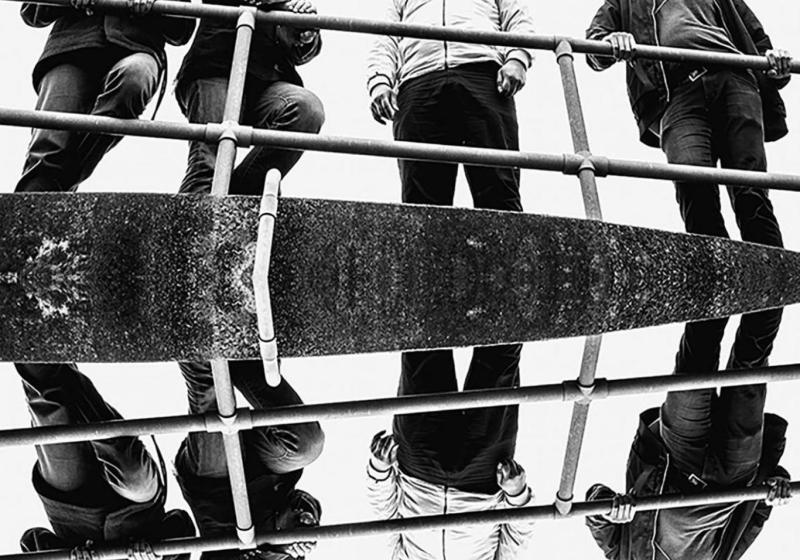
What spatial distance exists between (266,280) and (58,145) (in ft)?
5.31

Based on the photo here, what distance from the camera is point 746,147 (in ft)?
18.4

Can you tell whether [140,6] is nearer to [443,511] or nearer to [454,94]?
[454,94]

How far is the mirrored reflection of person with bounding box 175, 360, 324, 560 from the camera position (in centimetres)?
503

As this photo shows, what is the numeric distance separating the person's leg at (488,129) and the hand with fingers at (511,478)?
44.3 inches

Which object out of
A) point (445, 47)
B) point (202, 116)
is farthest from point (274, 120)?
point (445, 47)

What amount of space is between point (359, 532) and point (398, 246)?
3.83ft

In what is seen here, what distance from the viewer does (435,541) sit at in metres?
5.70

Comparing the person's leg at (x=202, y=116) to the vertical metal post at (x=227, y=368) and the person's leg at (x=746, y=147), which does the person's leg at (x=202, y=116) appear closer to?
the vertical metal post at (x=227, y=368)

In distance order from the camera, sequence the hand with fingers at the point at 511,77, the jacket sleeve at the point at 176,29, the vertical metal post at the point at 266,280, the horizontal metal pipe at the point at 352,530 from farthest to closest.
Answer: the hand with fingers at the point at 511,77, the jacket sleeve at the point at 176,29, the horizontal metal pipe at the point at 352,530, the vertical metal post at the point at 266,280

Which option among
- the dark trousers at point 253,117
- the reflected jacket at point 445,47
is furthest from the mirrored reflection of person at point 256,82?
the reflected jacket at point 445,47

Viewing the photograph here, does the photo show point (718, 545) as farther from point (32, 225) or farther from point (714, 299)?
point (32, 225)

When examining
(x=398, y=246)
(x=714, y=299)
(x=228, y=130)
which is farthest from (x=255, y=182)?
(x=714, y=299)

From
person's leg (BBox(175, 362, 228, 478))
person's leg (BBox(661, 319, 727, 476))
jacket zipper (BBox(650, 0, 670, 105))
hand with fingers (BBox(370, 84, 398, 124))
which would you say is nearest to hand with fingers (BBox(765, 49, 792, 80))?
jacket zipper (BBox(650, 0, 670, 105))

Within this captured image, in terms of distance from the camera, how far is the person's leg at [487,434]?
543 centimetres
